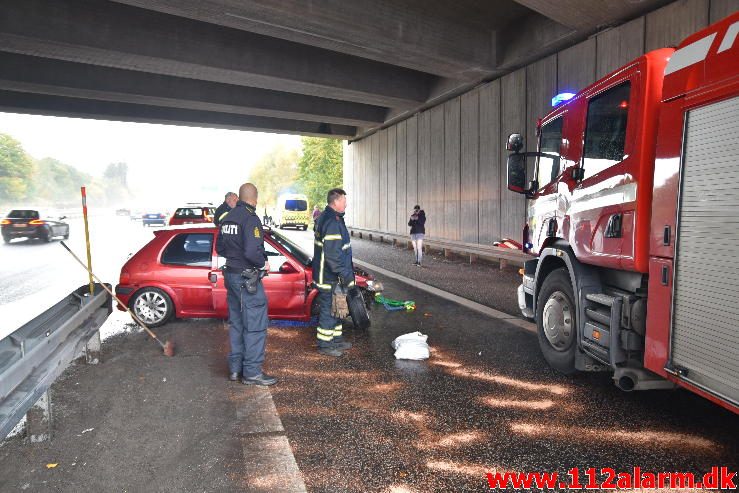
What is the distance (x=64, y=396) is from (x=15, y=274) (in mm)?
11120

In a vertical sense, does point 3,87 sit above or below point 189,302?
above

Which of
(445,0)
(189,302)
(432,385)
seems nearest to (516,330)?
(432,385)

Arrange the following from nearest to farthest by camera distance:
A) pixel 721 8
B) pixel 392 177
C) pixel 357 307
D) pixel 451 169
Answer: pixel 357 307 < pixel 721 8 < pixel 451 169 < pixel 392 177

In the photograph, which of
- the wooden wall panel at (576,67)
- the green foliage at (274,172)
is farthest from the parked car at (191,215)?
the green foliage at (274,172)

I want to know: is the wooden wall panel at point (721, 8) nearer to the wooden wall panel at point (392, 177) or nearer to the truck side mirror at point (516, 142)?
the truck side mirror at point (516, 142)

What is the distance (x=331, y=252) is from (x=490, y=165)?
11.7m

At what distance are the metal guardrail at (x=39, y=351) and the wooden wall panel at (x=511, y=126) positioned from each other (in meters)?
12.1

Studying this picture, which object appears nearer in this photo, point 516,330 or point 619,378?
point 619,378

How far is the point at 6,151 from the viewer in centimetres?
2902

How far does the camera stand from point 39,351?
353 centimetres

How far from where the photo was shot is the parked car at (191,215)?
1891 cm

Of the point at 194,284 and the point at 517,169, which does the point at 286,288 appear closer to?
the point at 194,284

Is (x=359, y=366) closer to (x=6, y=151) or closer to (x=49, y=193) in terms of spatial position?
(x=6, y=151)

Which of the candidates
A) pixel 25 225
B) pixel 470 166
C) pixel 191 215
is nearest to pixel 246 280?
pixel 470 166
